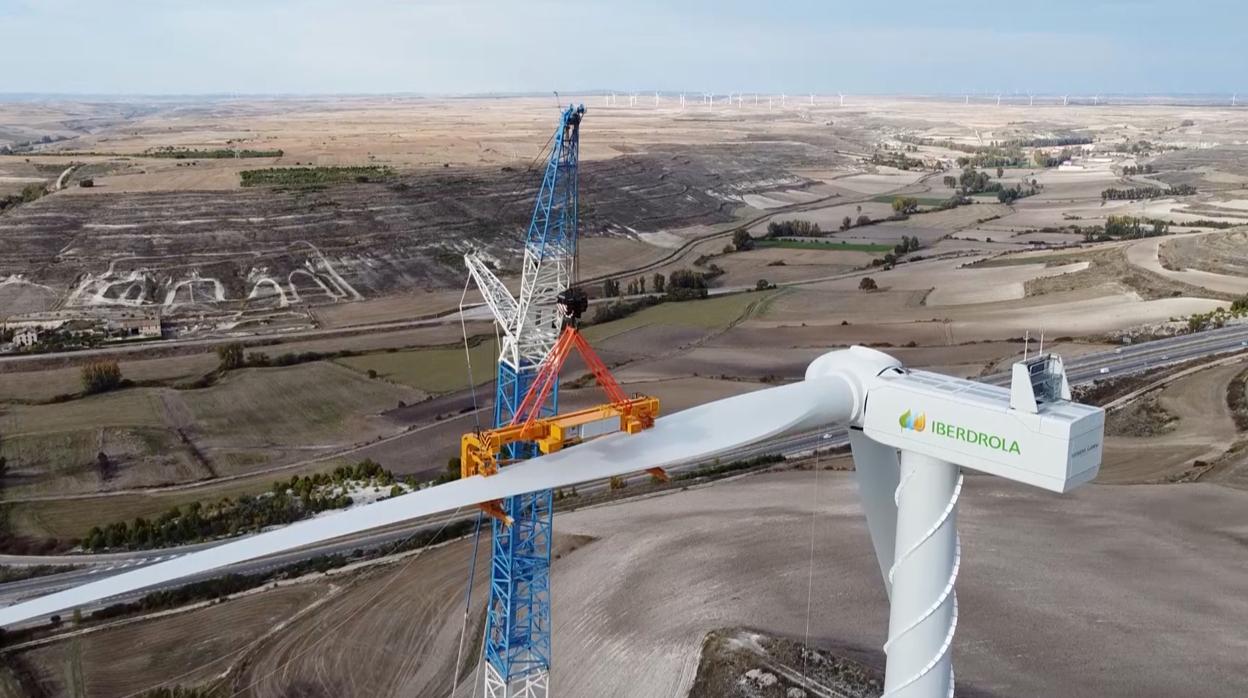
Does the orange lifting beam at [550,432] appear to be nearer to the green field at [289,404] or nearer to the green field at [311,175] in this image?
the green field at [289,404]

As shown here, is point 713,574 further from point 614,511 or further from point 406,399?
point 406,399

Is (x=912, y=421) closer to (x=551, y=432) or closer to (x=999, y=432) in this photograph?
(x=999, y=432)

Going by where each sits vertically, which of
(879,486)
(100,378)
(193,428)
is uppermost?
(879,486)

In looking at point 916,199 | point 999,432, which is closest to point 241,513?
point 999,432

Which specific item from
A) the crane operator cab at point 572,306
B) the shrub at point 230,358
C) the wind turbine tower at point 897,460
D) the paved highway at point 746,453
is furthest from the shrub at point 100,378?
the wind turbine tower at point 897,460

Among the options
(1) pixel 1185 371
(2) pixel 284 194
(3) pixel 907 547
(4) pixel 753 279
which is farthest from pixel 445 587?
(2) pixel 284 194
